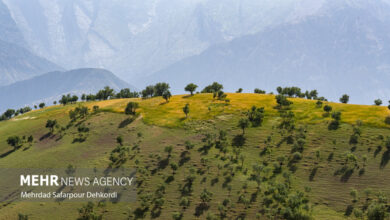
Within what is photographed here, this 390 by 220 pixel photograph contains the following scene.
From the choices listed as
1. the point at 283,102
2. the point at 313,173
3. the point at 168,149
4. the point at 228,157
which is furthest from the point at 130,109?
the point at 313,173

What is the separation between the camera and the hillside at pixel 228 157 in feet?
268

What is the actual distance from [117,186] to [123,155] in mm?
17361

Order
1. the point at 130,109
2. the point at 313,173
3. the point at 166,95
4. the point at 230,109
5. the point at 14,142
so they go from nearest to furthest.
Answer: the point at 313,173 < the point at 14,142 < the point at 230,109 < the point at 130,109 < the point at 166,95

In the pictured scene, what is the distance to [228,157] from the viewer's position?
10300 centimetres

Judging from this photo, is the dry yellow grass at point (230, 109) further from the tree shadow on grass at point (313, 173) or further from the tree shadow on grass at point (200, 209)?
the tree shadow on grass at point (200, 209)

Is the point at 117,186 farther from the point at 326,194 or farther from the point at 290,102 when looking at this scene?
the point at 290,102

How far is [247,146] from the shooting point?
360 ft

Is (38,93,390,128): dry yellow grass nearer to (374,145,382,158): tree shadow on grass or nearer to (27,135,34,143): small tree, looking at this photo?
(374,145,382,158): tree shadow on grass

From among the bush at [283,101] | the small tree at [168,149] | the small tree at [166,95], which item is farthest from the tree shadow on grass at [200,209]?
the small tree at [166,95]

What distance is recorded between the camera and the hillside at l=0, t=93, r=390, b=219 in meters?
81.6

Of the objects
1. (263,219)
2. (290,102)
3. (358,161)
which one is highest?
(290,102)

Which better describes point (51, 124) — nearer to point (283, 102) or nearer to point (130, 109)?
point (130, 109)

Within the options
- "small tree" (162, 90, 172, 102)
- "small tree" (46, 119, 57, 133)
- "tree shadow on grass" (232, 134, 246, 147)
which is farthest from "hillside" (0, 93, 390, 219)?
"small tree" (162, 90, 172, 102)

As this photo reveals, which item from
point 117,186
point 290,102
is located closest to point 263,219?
point 117,186
